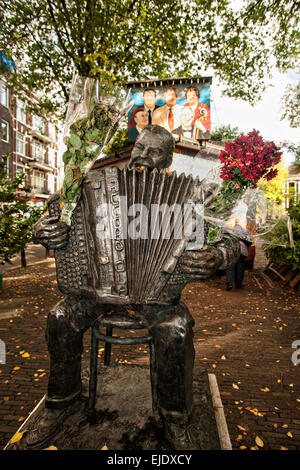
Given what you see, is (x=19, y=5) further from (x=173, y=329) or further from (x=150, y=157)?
(x=173, y=329)

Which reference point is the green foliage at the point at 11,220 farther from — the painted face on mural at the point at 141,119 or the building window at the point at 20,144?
the building window at the point at 20,144

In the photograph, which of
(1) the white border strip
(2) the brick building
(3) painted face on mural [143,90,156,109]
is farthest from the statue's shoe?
(2) the brick building

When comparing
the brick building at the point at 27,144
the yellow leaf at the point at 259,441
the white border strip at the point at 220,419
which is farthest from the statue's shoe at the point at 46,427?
the brick building at the point at 27,144

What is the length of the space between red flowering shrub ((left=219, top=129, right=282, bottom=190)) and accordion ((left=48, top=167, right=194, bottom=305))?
325mm

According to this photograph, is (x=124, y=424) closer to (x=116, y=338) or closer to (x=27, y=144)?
(x=116, y=338)

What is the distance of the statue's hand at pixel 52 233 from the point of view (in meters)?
1.77

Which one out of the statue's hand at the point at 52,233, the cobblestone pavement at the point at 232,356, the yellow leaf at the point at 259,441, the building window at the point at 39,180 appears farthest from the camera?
the building window at the point at 39,180

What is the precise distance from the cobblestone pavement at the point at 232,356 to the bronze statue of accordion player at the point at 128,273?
3.35 feet

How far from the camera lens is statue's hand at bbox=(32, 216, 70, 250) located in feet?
5.80

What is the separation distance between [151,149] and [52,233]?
102cm

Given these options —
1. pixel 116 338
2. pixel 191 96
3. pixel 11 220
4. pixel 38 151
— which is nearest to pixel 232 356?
pixel 116 338

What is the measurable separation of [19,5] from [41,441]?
12151mm

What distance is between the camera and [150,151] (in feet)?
6.92
